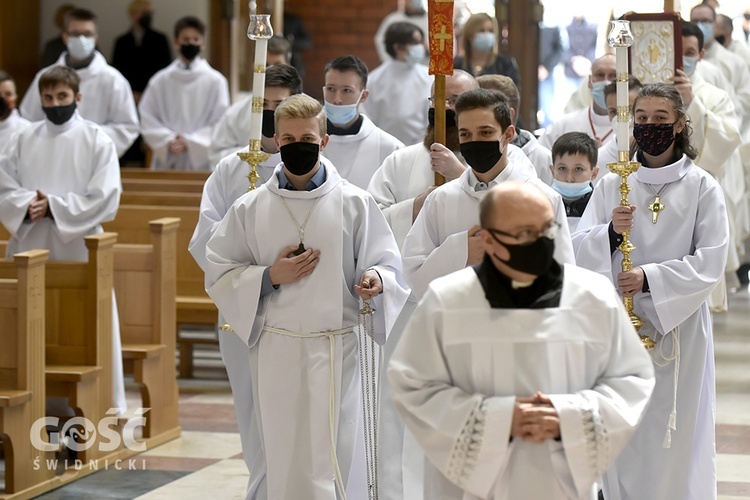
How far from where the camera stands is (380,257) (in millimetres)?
5695

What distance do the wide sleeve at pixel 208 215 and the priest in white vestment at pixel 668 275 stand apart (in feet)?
5.90

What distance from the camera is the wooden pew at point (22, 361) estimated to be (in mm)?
6941

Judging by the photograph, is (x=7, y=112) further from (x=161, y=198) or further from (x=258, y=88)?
(x=258, y=88)

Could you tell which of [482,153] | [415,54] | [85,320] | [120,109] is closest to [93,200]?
[85,320]

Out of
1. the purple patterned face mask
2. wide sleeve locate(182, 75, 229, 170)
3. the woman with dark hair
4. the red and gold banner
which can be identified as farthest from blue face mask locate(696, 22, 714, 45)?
the red and gold banner

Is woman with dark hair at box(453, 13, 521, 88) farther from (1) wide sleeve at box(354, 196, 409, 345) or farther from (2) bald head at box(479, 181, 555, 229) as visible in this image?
(2) bald head at box(479, 181, 555, 229)

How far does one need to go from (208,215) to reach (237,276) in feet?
3.79

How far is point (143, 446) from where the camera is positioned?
320 inches

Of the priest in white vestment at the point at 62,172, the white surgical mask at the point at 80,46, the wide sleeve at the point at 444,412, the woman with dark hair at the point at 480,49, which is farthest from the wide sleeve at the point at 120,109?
the wide sleeve at the point at 444,412

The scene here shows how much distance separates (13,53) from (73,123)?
7.25m

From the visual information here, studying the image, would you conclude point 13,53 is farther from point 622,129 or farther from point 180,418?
point 622,129

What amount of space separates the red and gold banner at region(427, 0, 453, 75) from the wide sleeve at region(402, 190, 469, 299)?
606mm

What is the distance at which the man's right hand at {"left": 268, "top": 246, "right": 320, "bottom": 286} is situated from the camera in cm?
550

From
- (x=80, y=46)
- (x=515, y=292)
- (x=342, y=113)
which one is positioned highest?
(x=80, y=46)
